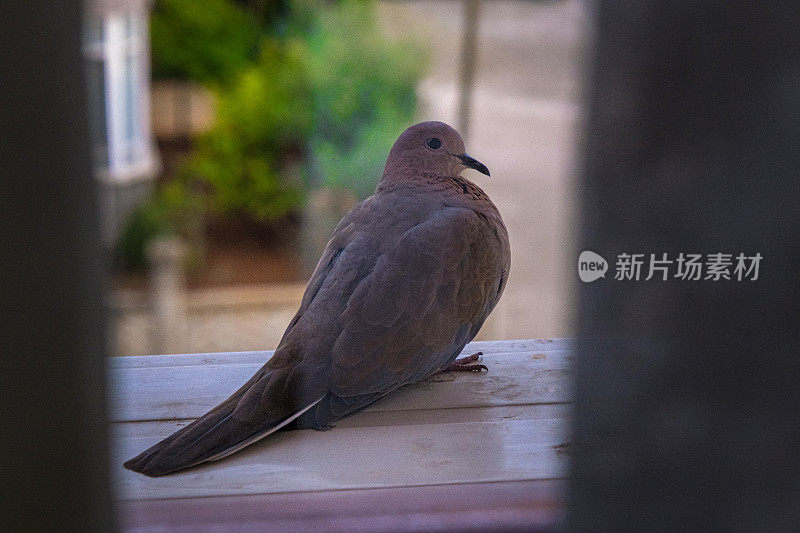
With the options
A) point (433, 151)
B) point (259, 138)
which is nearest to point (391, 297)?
point (433, 151)

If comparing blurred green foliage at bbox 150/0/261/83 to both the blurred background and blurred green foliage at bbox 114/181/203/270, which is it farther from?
blurred green foliage at bbox 114/181/203/270

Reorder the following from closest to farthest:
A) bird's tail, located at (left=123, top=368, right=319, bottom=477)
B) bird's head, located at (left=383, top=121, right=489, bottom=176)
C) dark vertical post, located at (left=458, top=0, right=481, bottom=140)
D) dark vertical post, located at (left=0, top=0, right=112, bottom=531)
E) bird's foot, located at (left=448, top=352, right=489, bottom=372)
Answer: dark vertical post, located at (left=0, top=0, right=112, bottom=531) < bird's tail, located at (left=123, top=368, right=319, bottom=477) < bird's head, located at (left=383, top=121, right=489, bottom=176) < bird's foot, located at (left=448, top=352, right=489, bottom=372) < dark vertical post, located at (left=458, top=0, right=481, bottom=140)

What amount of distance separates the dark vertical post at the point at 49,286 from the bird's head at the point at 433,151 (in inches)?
40.8

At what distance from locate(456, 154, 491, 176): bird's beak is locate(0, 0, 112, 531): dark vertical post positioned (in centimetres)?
106

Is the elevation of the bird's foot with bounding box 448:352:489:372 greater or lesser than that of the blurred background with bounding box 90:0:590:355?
lesser

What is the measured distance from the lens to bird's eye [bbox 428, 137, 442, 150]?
1.47 m

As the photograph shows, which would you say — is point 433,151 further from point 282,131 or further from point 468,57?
point 282,131

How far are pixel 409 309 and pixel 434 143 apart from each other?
1.07 feet

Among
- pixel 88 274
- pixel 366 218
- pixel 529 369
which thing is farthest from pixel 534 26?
pixel 88 274

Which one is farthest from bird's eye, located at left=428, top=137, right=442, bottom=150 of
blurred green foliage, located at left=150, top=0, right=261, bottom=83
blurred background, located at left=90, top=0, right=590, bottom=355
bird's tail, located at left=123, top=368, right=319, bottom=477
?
blurred green foliage, located at left=150, top=0, right=261, bottom=83

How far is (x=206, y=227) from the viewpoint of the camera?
271 centimetres

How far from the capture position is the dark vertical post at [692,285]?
61 cm

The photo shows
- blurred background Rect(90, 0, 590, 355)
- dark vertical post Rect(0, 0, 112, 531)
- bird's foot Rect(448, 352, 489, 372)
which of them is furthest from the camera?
blurred background Rect(90, 0, 590, 355)

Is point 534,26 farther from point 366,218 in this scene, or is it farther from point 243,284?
point 243,284
